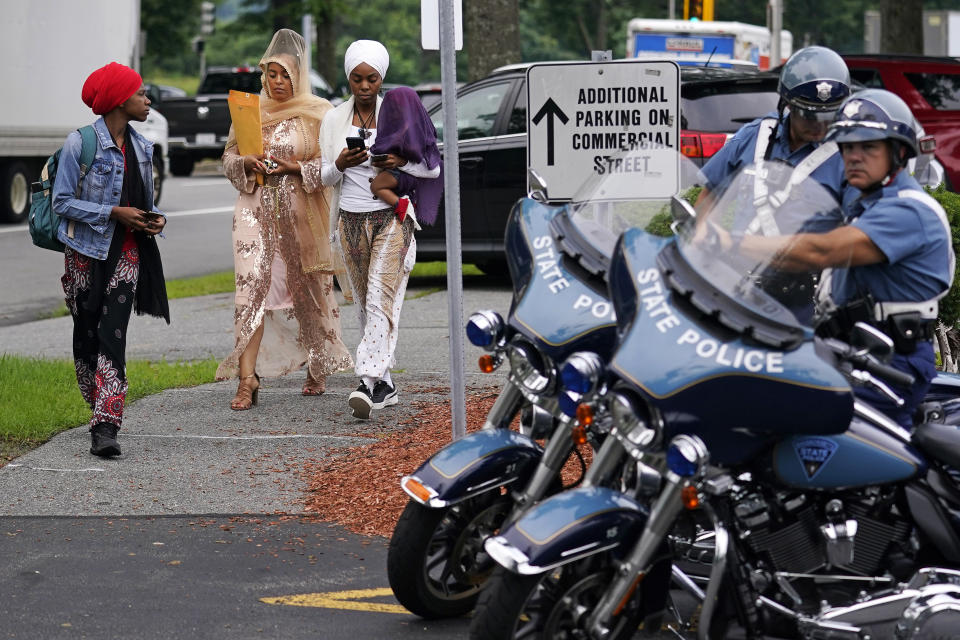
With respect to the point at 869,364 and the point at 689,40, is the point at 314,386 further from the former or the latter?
the point at 689,40

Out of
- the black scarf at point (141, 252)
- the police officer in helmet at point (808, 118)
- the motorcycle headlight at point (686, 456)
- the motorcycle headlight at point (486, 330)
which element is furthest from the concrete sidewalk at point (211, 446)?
the motorcycle headlight at point (686, 456)

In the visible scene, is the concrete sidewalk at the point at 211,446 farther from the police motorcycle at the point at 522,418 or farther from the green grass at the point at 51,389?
the police motorcycle at the point at 522,418

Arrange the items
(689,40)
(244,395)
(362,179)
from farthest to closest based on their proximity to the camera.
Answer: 1. (689,40)
2. (244,395)
3. (362,179)

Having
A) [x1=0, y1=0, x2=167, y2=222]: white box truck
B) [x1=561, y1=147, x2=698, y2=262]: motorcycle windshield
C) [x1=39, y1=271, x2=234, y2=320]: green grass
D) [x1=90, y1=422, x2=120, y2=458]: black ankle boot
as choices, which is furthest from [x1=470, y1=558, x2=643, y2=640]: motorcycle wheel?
[x1=0, y1=0, x2=167, y2=222]: white box truck

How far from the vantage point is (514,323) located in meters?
4.57

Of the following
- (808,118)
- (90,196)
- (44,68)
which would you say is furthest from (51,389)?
(44,68)

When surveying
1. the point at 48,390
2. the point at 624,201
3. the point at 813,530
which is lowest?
the point at 48,390

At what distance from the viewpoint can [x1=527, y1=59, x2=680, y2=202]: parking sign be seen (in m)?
6.86

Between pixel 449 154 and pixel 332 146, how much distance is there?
173cm

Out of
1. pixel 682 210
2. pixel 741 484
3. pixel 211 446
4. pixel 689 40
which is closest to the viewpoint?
pixel 682 210

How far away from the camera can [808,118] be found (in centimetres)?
555

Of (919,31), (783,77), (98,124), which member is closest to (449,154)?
(783,77)

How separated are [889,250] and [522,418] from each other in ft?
4.20

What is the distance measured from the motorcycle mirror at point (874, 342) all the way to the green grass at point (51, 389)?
494 centimetres
